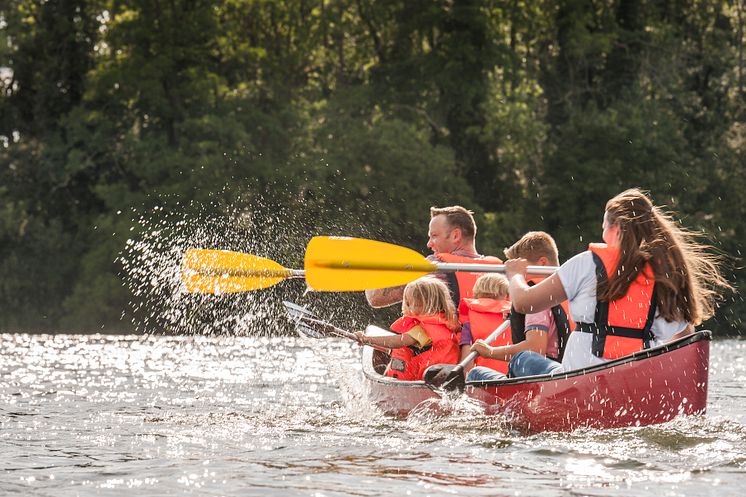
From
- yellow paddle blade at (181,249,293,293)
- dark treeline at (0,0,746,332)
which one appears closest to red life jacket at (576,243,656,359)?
yellow paddle blade at (181,249,293,293)

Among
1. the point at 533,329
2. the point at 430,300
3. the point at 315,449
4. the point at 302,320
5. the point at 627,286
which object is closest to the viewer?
the point at 627,286

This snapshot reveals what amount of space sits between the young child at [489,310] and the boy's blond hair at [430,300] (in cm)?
12

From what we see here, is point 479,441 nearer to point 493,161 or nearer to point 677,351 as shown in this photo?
point 677,351

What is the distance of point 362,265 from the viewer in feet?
23.7

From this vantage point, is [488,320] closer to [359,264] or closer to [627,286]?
[359,264]

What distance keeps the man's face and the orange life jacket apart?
0.65 metres

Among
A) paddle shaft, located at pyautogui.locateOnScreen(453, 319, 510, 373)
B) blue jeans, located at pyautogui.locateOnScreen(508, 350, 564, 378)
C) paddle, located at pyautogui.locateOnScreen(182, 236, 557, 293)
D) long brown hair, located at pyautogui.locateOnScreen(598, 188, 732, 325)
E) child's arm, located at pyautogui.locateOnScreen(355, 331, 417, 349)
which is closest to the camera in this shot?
long brown hair, located at pyautogui.locateOnScreen(598, 188, 732, 325)

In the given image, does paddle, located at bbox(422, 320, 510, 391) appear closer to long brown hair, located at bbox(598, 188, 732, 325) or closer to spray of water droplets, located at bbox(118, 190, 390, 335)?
long brown hair, located at bbox(598, 188, 732, 325)

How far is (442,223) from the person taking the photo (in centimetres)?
743

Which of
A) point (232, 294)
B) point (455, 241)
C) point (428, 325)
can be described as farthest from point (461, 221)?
point (232, 294)

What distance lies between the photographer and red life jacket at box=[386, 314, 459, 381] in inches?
279

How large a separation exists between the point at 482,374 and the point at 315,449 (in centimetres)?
101

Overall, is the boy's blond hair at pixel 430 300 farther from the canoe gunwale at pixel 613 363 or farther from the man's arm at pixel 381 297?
the man's arm at pixel 381 297

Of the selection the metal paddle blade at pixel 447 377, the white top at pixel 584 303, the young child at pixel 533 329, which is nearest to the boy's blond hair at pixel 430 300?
the young child at pixel 533 329
